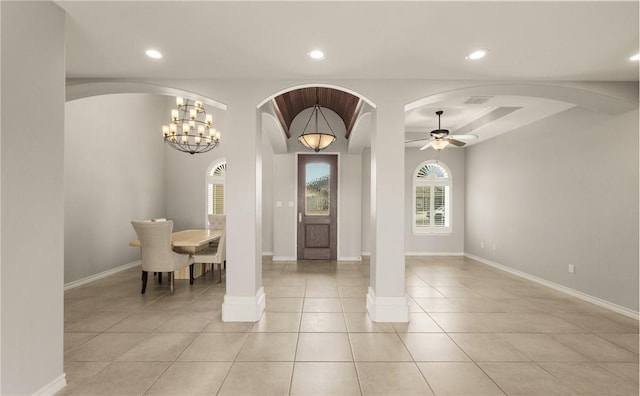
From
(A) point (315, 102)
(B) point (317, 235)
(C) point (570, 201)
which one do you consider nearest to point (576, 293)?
(C) point (570, 201)

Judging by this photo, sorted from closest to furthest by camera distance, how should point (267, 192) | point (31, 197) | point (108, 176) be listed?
point (31, 197) → point (108, 176) → point (267, 192)

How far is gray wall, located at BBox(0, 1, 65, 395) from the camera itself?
1.70m

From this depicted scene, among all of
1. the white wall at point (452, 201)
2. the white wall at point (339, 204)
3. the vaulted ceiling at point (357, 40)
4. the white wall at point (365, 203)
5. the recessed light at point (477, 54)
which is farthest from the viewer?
the white wall at point (452, 201)

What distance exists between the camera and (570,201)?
4.46 meters

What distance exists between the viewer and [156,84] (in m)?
3.33

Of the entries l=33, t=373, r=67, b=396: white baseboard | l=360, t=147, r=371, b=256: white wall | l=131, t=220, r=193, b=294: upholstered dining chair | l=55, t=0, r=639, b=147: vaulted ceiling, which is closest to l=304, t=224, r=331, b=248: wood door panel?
l=360, t=147, r=371, b=256: white wall

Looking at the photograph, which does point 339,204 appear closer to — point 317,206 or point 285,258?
point 317,206

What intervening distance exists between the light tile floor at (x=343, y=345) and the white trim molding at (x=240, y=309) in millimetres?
98

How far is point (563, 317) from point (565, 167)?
7.50 feet

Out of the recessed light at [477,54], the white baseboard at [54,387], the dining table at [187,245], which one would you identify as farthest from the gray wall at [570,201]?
the white baseboard at [54,387]

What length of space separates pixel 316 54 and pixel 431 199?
19.1 feet

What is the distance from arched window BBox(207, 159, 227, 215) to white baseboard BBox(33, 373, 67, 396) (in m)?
5.56

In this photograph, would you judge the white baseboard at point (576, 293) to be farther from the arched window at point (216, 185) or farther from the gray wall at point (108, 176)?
the gray wall at point (108, 176)

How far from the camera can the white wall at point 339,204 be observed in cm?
682
